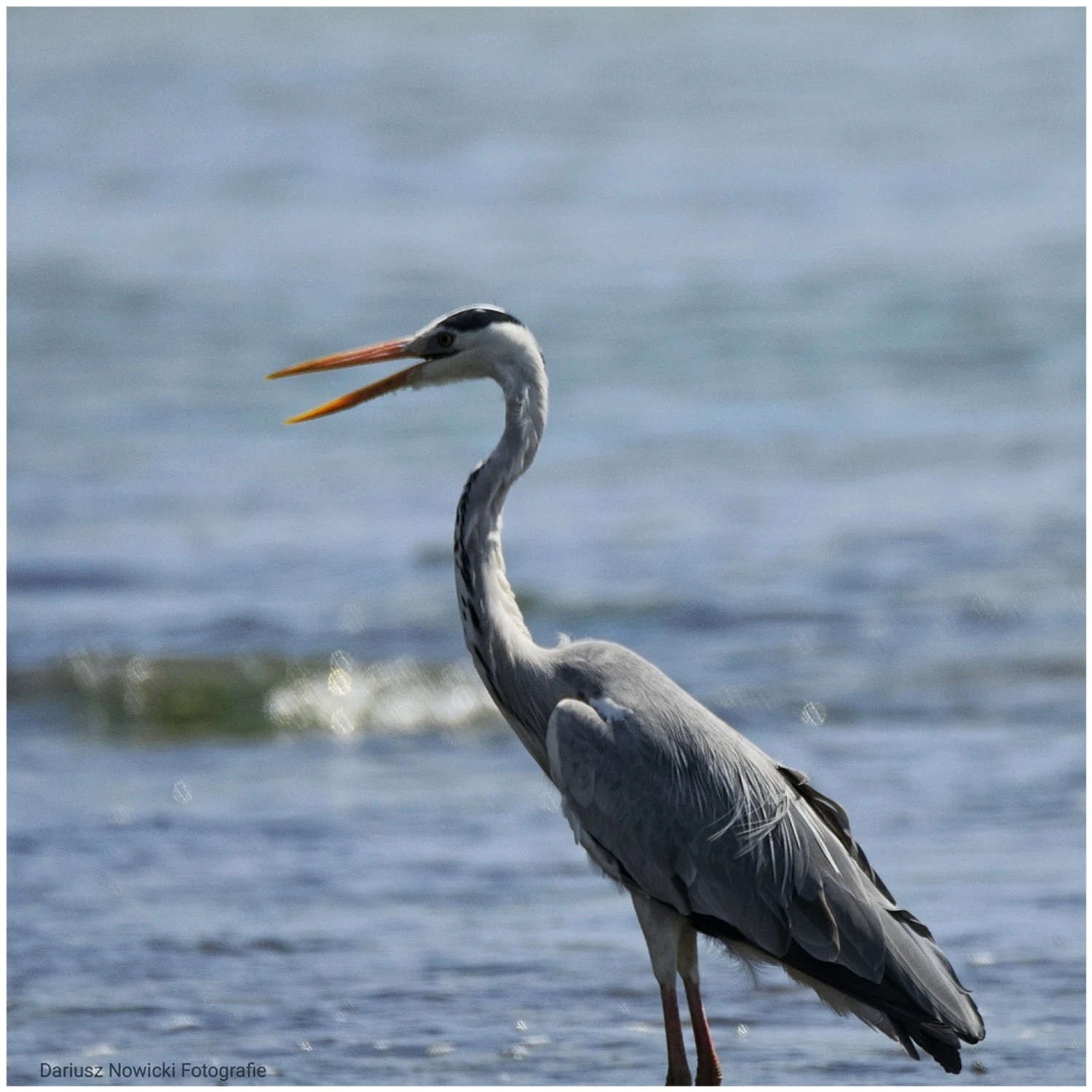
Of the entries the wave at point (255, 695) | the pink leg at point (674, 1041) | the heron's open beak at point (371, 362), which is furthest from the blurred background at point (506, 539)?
the heron's open beak at point (371, 362)

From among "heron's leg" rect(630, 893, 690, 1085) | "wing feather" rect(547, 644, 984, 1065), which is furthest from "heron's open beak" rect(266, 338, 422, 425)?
"heron's leg" rect(630, 893, 690, 1085)

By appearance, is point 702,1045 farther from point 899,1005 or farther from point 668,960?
point 899,1005

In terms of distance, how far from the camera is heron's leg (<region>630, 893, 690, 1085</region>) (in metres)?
4.59

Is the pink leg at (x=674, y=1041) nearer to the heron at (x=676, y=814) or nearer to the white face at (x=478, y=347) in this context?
the heron at (x=676, y=814)

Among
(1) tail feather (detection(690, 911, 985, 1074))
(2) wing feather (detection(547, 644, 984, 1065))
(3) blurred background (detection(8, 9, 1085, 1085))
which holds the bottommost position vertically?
(3) blurred background (detection(8, 9, 1085, 1085))

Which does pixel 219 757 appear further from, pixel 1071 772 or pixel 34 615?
pixel 1071 772

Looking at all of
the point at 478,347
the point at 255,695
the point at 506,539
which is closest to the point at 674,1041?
the point at 478,347

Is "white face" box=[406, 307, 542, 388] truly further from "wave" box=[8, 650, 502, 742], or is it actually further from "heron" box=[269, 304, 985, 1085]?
"wave" box=[8, 650, 502, 742]

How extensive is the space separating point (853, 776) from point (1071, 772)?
855 mm

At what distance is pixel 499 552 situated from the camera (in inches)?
190

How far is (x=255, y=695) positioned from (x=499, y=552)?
4.59 metres

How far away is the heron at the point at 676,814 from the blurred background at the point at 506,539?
0.63m

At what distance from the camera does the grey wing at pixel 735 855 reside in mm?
4465

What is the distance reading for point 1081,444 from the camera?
13055 mm
